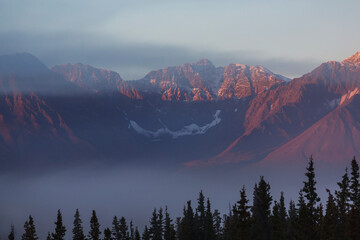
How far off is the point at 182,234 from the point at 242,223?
3950 cm

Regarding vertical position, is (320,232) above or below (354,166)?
below

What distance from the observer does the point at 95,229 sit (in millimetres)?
130750

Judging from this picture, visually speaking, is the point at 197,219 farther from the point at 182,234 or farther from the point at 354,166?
the point at 354,166

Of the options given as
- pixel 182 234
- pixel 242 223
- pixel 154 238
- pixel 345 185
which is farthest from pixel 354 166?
pixel 154 238

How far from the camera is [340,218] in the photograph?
121 m

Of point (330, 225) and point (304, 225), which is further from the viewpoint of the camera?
point (330, 225)

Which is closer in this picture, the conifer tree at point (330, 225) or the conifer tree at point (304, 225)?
the conifer tree at point (304, 225)

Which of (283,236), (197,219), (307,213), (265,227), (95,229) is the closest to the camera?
(265,227)

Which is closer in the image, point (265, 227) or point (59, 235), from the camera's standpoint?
point (265, 227)

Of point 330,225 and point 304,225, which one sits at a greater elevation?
point 330,225

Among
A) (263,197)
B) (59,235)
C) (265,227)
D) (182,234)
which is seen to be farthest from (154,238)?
(265,227)

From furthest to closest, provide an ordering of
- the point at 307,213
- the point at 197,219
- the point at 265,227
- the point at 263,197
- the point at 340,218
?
the point at 197,219 < the point at 340,218 < the point at 263,197 < the point at 307,213 < the point at 265,227

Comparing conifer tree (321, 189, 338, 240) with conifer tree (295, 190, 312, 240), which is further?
conifer tree (321, 189, 338, 240)

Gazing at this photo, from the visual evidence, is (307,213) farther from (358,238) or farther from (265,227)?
(265,227)
